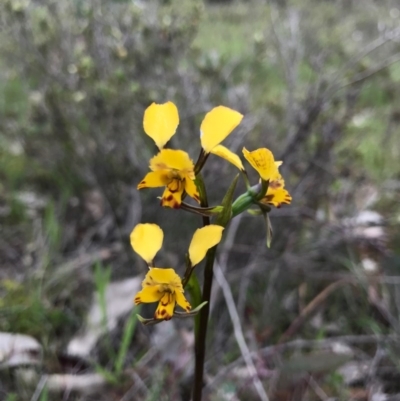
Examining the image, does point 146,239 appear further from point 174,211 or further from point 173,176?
point 174,211

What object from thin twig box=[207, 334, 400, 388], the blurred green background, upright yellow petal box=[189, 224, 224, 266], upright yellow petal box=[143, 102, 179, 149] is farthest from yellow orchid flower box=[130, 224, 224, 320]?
thin twig box=[207, 334, 400, 388]

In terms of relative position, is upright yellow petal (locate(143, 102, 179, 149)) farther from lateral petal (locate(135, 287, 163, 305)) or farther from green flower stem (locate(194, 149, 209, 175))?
lateral petal (locate(135, 287, 163, 305))

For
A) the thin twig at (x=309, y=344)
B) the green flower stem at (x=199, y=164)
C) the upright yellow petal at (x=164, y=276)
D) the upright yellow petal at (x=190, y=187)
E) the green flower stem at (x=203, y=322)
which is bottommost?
the thin twig at (x=309, y=344)

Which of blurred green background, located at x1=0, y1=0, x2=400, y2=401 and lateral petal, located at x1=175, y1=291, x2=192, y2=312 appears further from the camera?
blurred green background, located at x1=0, y1=0, x2=400, y2=401

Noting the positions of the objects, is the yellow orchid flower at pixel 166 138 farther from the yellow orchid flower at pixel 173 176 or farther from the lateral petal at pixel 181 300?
the lateral petal at pixel 181 300

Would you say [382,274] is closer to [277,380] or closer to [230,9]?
[277,380]

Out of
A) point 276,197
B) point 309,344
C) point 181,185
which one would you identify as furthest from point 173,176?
point 309,344

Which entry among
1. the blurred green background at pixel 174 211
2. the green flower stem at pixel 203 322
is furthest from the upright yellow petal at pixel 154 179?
the blurred green background at pixel 174 211
